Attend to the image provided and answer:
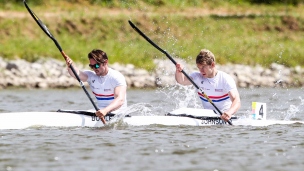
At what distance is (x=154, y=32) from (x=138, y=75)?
20.1 feet

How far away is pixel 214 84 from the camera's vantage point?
1436cm

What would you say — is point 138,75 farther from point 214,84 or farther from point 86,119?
point 86,119

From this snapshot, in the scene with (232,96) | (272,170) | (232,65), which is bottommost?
(272,170)

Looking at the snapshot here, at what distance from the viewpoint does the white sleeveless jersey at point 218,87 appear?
46.7 feet

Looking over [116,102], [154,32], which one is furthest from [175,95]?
[116,102]

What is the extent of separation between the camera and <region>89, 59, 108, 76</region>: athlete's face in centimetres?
1387

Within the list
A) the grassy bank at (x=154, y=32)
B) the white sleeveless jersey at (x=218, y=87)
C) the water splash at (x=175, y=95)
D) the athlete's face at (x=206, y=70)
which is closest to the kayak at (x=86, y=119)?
the white sleeveless jersey at (x=218, y=87)

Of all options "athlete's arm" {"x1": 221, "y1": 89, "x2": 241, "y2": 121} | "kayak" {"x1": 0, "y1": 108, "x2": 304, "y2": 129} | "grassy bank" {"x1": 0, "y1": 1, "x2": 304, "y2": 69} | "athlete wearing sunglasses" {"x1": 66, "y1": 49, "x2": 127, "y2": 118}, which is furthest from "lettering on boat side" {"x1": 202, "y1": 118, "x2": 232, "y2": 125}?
"grassy bank" {"x1": 0, "y1": 1, "x2": 304, "y2": 69}

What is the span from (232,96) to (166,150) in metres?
2.76

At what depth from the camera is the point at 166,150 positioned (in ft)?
38.5

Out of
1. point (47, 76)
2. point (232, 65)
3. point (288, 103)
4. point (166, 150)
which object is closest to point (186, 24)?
point (232, 65)

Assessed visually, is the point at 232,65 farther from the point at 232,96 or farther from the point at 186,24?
A: the point at 232,96

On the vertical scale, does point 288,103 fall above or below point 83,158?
above

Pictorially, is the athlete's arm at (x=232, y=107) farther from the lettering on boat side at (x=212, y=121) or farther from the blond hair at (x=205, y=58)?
the blond hair at (x=205, y=58)
